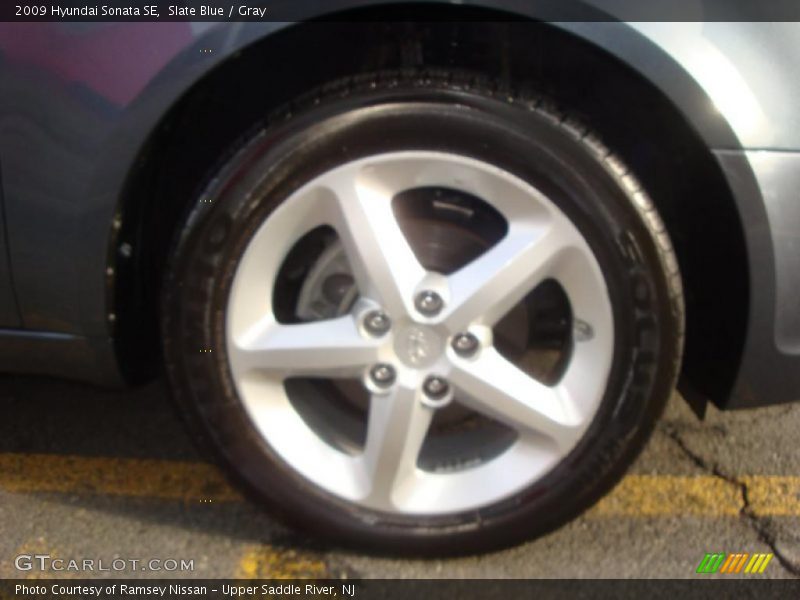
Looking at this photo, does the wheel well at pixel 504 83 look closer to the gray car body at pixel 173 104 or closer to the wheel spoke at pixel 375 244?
the gray car body at pixel 173 104

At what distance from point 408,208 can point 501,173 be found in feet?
0.87

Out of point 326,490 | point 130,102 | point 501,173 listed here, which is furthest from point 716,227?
point 130,102

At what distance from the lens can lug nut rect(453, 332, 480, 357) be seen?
1674 millimetres

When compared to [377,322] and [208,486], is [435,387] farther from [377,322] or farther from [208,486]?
[208,486]

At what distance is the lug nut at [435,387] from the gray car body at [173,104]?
57cm

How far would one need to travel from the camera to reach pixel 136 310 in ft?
5.99

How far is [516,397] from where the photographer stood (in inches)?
66.3

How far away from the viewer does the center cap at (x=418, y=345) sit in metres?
1.66

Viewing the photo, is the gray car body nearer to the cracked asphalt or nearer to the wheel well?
the wheel well

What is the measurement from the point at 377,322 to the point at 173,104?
552mm

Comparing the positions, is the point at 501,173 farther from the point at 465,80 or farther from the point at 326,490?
the point at 326,490

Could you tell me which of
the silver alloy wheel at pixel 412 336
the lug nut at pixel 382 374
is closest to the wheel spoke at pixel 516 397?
the silver alloy wheel at pixel 412 336

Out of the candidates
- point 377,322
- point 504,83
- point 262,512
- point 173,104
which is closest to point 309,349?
point 377,322

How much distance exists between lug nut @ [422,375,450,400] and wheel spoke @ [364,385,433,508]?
2cm
